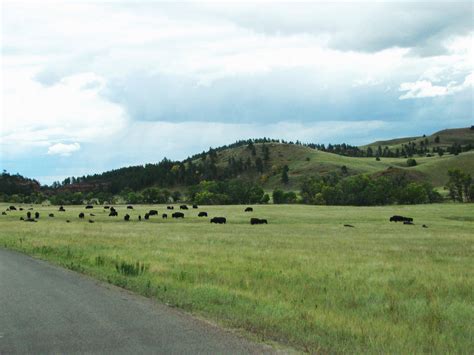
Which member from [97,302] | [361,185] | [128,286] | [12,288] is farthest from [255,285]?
[361,185]

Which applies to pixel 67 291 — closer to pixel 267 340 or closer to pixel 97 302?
pixel 97 302

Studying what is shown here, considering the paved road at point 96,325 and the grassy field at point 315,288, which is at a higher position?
the paved road at point 96,325

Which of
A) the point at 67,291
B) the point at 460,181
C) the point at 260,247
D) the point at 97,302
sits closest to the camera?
the point at 97,302

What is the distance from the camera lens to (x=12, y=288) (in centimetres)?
1450

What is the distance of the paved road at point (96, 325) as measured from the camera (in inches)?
336

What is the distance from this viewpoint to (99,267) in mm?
19469

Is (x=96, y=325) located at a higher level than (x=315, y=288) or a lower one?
higher

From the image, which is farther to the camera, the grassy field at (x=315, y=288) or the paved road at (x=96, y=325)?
the grassy field at (x=315, y=288)

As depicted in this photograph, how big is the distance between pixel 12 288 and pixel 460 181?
140 meters

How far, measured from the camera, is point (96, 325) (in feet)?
33.1

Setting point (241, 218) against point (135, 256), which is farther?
point (241, 218)

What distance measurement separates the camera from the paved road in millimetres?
8547

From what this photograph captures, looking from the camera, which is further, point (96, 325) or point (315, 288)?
point (315, 288)

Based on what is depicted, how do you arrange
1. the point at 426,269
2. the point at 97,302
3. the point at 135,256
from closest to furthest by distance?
the point at 97,302 < the point at 426,269 < the point at 135,256
